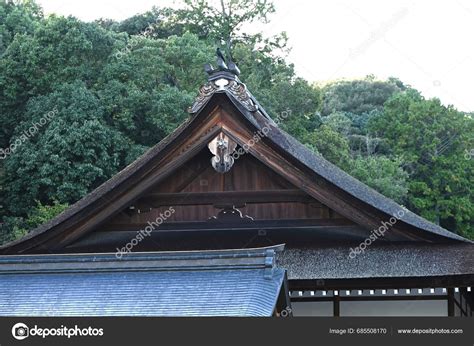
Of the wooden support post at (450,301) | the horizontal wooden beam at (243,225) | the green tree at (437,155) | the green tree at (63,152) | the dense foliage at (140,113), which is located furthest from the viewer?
the green tree at (437,155)

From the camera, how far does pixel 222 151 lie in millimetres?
11445

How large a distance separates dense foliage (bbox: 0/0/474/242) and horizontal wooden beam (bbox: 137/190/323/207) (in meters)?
15.5

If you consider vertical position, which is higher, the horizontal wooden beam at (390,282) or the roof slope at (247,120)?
the roof slope at (247,120)

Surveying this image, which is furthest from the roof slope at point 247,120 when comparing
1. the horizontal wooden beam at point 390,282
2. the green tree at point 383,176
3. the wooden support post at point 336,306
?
the green tree at point 383,176

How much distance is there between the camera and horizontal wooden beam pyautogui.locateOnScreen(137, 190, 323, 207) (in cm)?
1183

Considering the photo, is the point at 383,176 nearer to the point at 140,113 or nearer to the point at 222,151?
the point at 140,113
